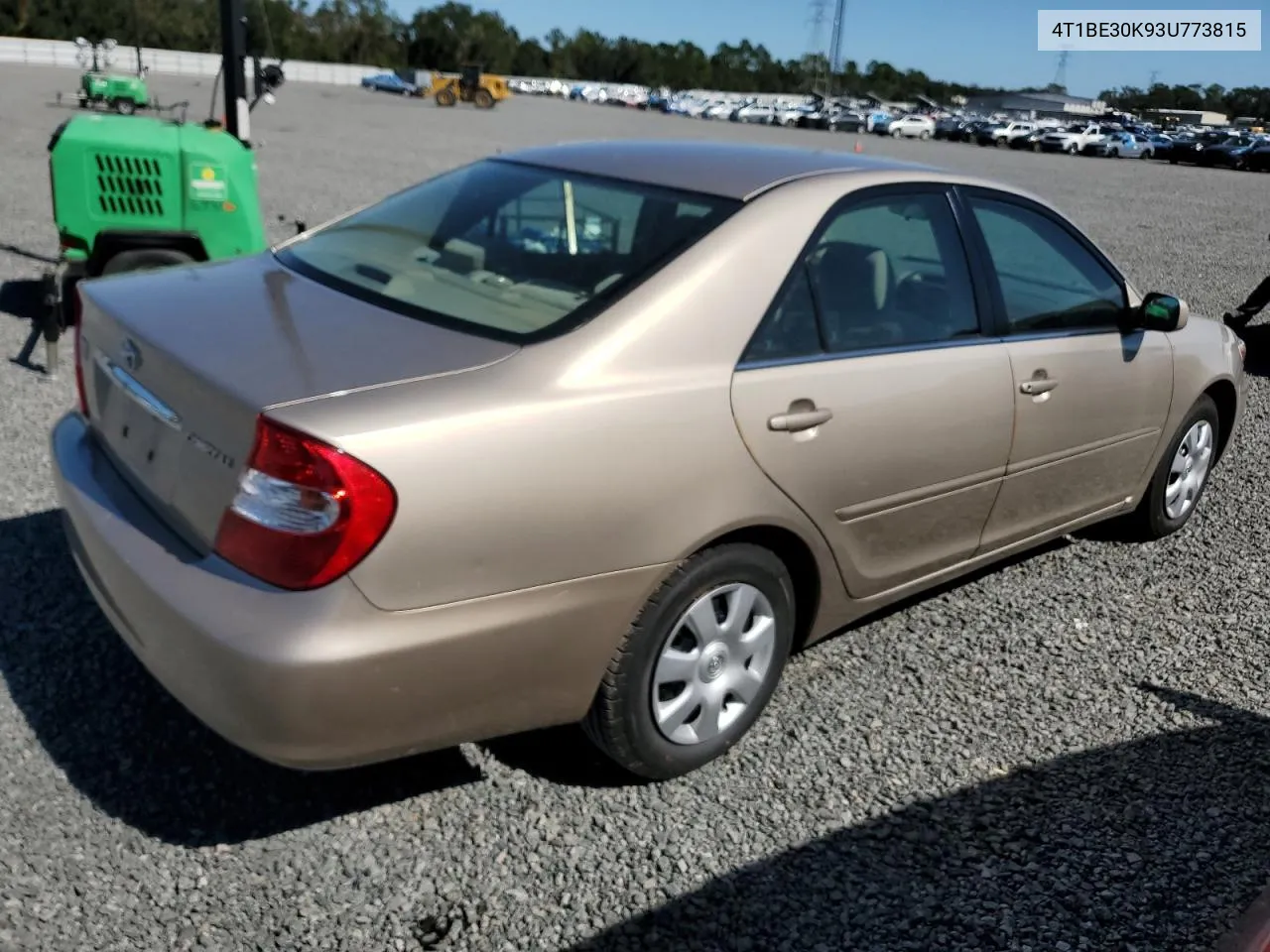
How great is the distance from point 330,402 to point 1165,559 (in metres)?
3.84

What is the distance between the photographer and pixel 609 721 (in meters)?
2.78

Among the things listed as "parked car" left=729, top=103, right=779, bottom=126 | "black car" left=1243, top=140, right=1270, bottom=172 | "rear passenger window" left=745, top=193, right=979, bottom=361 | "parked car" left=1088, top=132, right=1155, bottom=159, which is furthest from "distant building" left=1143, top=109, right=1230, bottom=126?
"rear passenger window" left=745, top=193, right=979, bottom=361

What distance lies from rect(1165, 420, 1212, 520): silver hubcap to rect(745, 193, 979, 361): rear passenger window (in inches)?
71.7

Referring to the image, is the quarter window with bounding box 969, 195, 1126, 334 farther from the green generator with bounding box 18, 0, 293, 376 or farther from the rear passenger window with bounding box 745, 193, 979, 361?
the green generator with bounding box 18, 0, 293, 376

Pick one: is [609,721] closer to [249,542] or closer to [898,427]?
[249,542]

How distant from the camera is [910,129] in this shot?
5741cm

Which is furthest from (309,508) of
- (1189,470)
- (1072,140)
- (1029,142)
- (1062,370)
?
(1029,142)

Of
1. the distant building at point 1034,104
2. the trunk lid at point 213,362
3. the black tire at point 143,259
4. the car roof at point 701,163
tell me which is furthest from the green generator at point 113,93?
the distant building at point 1034,104

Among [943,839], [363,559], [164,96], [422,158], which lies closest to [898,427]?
[943,839]

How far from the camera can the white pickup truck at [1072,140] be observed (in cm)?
4891

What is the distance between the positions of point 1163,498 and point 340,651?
151 inches

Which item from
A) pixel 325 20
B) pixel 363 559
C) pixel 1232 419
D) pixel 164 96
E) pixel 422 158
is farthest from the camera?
pixel 325 20

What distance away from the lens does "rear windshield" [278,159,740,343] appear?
2.82m

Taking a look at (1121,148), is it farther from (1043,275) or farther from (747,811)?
(747,811)
